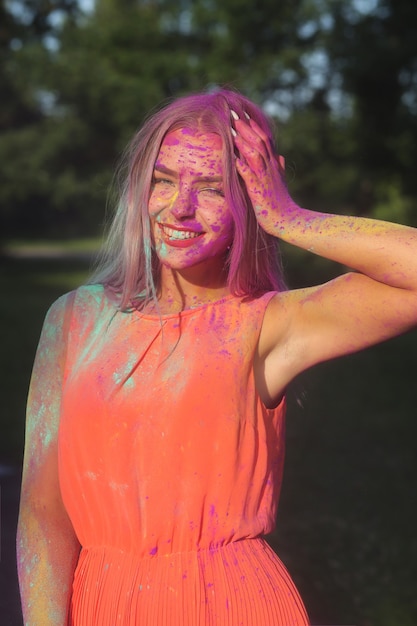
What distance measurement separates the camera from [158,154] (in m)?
1.86

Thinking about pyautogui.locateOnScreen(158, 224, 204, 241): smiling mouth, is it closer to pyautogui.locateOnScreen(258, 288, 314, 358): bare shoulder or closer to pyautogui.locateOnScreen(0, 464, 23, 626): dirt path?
pyautogui.locateOnScreen(258, 288, 314, 358): bare shoulder

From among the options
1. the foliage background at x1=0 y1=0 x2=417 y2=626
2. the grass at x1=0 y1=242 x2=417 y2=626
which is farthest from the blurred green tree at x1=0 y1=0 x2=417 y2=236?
the grass at x1=0 y1=242 x2=417 y2=626

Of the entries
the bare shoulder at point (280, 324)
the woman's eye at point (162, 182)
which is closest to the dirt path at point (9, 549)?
the bare shoulder at point (280, 324)

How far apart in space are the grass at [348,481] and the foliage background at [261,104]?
0.15ft

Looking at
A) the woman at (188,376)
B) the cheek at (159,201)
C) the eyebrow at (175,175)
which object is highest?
the eyebrow at (175,175)

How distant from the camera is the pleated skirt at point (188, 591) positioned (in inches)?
67.4

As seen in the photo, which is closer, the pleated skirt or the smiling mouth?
Result: the pleated skirt

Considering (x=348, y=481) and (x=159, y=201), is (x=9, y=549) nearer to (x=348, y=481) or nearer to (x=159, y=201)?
(x=348, y=481)

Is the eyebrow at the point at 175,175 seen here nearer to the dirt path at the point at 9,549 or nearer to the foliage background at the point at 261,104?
the dirt path at the point at 9,549

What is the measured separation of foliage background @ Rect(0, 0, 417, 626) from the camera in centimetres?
991

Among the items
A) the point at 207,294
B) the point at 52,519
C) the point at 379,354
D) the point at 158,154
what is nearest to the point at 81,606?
the point at 52,519

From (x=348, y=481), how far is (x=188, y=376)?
5.13 m

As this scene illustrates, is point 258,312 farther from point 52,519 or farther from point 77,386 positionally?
point 52,519

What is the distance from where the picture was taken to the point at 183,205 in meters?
1.80
